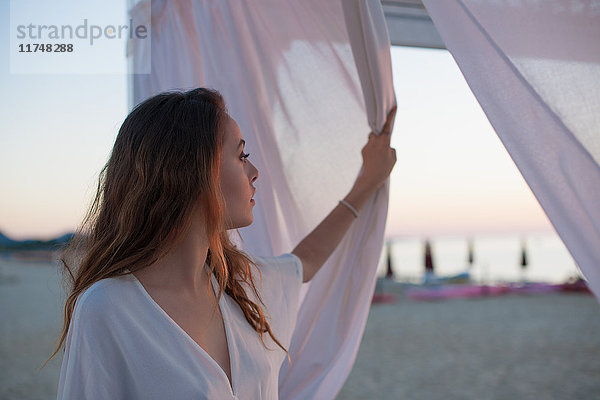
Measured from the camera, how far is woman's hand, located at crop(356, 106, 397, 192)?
1.68 meters

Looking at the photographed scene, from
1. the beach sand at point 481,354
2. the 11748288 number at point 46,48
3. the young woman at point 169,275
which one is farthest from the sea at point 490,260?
the young woman at point 169,275

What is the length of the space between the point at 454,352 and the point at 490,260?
13260 mm

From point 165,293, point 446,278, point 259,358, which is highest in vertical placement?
point 165,293

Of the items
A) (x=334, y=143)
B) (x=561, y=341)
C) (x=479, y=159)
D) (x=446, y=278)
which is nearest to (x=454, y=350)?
(x=561, y=341)

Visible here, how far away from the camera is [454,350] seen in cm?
696

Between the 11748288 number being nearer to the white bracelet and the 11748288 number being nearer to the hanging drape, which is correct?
the hanging drape

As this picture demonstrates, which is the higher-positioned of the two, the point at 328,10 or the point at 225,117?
the point at 328,10

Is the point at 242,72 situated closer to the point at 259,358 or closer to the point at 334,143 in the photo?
the point at 334,143

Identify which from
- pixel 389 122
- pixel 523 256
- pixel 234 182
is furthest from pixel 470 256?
pixel 234 182

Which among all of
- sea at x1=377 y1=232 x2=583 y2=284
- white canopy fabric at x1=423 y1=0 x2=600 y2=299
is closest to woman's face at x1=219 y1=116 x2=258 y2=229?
white canopy fabric at x1=423 y1=0 x2=600 y2=299

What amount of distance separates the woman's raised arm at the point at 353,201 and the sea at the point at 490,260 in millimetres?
12058

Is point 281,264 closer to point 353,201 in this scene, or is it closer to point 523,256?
point 353,201

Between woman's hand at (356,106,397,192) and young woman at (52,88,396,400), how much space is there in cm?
43

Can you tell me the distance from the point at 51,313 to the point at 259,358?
1025 cm
